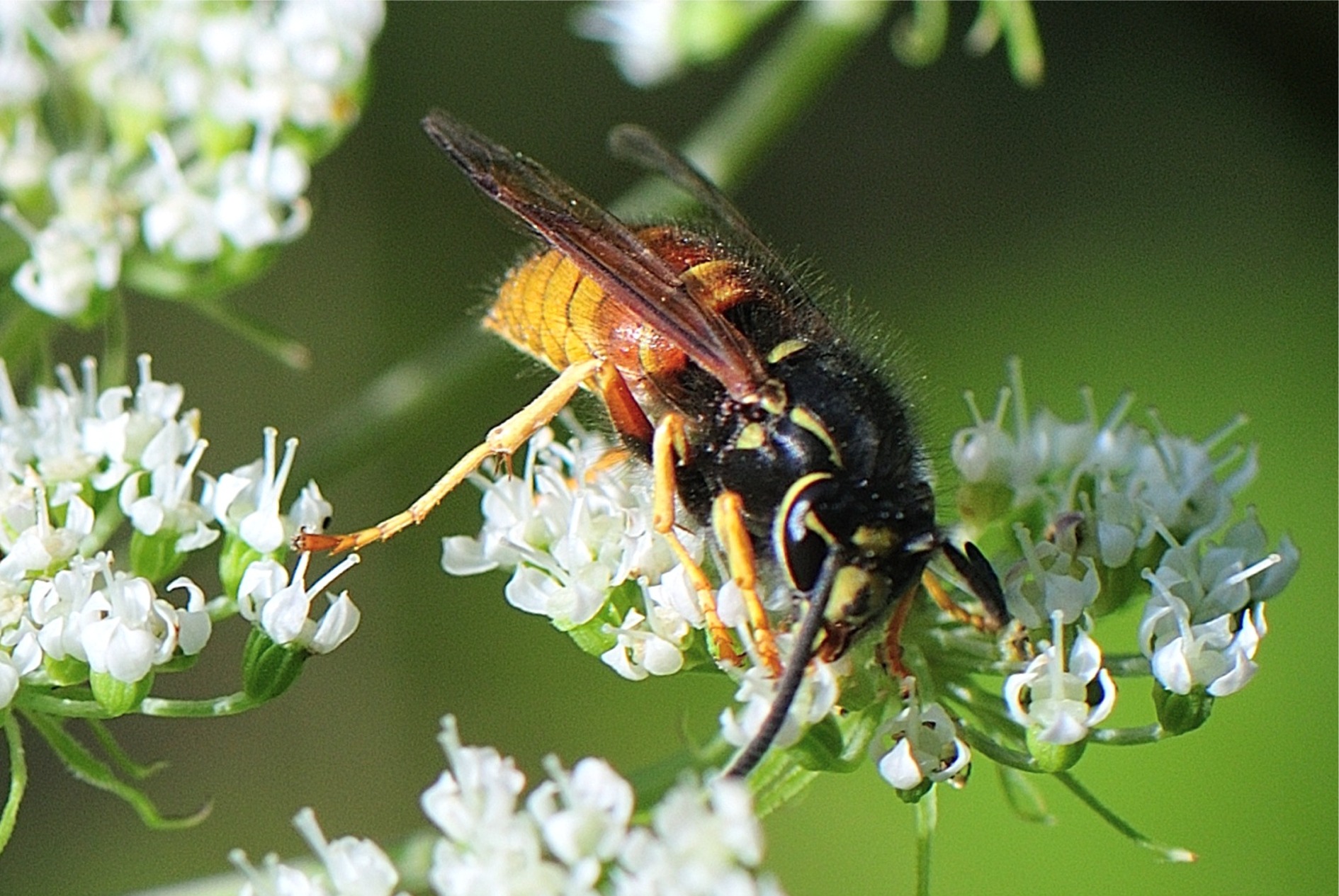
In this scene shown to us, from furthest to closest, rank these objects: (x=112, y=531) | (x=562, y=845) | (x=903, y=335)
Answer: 1. (x=903, y=335)
2. (x=112, y=531)
3. (x=562, y=845)

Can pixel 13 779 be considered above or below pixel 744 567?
below

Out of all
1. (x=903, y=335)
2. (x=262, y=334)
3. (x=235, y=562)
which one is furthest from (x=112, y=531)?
(x=903, y=335)

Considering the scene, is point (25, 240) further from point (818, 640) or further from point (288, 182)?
point (818, 640)

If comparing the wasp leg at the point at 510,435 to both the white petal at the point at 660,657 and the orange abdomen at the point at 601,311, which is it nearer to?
the orange abdomen at the point at 601,311

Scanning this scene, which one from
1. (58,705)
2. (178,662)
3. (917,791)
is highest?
(917,791)

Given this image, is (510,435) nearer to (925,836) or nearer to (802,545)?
(802,545)

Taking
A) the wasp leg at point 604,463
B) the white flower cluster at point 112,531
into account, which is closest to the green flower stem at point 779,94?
the wasp leg at point 604,463

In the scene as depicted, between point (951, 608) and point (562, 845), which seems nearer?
point (562, 845)

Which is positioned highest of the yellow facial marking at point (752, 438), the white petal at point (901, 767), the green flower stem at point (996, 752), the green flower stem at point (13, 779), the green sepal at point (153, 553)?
the yellow facial marking at point (752, 438)
